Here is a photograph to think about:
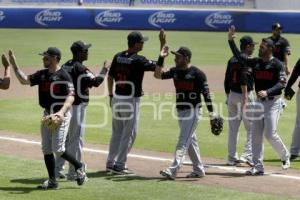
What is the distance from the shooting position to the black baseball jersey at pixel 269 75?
1176 cm

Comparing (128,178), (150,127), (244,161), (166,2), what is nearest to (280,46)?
(150,127)

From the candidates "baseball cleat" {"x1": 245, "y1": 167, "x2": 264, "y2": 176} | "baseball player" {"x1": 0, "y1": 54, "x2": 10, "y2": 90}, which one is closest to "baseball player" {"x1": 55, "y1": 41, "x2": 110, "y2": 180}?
"baseball player" {"x1": 0, "y1": 54, "x2": 10, "y2": 90}

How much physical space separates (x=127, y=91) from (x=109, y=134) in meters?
4.09

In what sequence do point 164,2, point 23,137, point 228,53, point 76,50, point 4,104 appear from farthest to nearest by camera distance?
point 164,2 → point 228,53 → point 4,104 → point 23,137 → point 76,50

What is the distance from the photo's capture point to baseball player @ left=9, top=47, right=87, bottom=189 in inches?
413

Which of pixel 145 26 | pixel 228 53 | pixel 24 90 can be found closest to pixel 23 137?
pixel 24 90

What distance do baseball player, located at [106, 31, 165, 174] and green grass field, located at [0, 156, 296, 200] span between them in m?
0.46

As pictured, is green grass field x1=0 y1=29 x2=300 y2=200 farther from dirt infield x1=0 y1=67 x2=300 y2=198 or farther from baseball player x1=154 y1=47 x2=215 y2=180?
baseball player x1=154 y1=47 x2=215 y2=180

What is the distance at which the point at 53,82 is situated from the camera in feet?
34.4

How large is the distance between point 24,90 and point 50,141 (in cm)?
1124

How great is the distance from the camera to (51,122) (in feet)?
33.5

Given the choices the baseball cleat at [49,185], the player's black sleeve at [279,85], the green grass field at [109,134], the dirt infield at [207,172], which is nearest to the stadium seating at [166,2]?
the green grass field at [109,134]

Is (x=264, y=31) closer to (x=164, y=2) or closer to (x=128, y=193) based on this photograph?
(x=164, y=2)

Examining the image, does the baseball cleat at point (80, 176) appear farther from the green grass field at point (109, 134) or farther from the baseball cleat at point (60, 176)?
the baseball cleat at point (60, 176)
